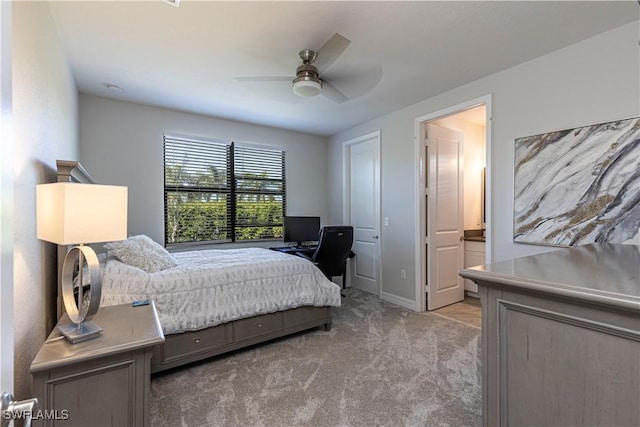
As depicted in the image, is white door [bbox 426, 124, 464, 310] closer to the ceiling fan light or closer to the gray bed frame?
the gray bed frame

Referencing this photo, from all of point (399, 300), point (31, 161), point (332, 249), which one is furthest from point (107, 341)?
point (399, 300)

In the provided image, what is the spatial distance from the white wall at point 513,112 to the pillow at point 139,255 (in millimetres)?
2736

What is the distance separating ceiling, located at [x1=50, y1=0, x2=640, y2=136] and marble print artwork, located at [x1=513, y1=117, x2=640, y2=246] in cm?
79

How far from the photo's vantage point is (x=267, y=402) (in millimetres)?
1916

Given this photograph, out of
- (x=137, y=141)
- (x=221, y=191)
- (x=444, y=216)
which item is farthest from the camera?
(x=221, y=191)

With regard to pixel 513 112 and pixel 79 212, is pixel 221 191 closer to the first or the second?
pixel 79 212

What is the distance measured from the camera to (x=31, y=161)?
144 centimetres

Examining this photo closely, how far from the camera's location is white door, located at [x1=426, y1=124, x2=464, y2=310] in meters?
3.65

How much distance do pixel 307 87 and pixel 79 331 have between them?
6.79 ft

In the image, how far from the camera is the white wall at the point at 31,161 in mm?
1221

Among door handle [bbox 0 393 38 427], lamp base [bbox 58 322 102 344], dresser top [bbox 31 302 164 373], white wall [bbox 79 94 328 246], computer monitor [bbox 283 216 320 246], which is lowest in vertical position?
dresser top [bbox 31 302 164 373]

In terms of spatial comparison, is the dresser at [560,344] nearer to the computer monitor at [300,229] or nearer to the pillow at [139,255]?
the pillow at [139,255]

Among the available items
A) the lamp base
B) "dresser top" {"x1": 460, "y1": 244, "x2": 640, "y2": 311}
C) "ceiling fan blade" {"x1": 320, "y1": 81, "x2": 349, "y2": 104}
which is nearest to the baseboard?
"dresser top" {"x1": 460, "y1": 244, "x2": 640, "y2": 311}

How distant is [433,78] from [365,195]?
6.39ft
